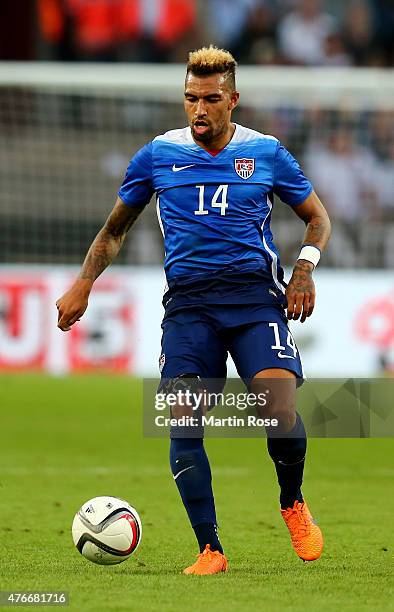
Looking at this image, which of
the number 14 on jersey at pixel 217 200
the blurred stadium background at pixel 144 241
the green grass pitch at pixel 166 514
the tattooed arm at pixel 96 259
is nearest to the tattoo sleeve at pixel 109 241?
the tattooed arm at pixel 96 259

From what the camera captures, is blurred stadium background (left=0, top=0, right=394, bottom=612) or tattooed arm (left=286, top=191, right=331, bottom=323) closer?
tattooed arm (left=286, top=191, right=331, bottom=323)

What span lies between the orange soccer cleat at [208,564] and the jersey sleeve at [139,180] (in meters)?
1.72

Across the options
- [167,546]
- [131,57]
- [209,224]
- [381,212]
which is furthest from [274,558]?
[131,57]

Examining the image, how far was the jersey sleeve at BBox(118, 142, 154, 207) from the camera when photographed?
6.75m

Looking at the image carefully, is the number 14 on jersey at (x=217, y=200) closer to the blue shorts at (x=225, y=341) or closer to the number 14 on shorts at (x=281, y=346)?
the blue shorts at (x=225, y=341)

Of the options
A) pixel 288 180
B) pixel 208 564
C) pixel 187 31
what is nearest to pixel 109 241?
pixel 288 180

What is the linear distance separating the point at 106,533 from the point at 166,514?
85.0 inches

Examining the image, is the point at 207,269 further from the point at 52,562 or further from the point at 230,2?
the point at 230,2

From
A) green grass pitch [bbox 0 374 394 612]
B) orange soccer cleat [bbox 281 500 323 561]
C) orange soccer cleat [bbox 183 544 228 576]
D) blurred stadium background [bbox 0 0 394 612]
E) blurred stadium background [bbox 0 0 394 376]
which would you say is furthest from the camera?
blurred stadium background [bbox 0 0 394 376]

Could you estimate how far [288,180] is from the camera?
22.1 ft

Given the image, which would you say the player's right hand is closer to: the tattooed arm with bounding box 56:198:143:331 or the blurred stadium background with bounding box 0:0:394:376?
the tattooed arm with bounding box 56:198:143:331

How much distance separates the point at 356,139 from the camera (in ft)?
62.8

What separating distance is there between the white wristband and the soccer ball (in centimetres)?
148

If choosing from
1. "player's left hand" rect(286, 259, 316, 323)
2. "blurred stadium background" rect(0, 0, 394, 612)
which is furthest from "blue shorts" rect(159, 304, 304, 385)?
"blurred stadium background" rect(0, 0, 394, 612)
